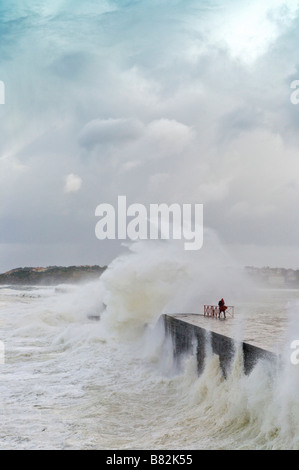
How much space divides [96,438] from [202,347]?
3728 mm

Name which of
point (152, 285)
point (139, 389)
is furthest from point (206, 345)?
point (152, 285)

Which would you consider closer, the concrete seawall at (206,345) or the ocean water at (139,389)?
the ocean water at (139,389)

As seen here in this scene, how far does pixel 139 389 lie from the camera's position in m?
10.3

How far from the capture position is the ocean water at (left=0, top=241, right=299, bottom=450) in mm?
6578

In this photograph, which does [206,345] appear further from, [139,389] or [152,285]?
[152,285]

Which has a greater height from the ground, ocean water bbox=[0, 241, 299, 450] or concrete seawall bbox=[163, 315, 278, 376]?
concrete seawall bbox=[163, 315, 278, 376]

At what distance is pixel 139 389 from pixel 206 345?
196 cm

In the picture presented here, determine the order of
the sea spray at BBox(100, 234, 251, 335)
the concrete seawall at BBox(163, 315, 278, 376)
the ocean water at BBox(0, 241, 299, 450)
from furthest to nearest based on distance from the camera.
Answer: the sea spray at BBox(100, 234, 251, 335) → the concrete seawall at BBox(163, 315, 278, 376) → the ocean water at BBox(0, 241, 299, 450)

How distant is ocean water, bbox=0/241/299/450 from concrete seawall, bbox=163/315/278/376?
224 mm

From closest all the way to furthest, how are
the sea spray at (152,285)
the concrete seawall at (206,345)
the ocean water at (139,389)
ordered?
1. the ocean water at (139,389)
2. the concrete seawall at (206,345)
3. the sea spray at (152,285)

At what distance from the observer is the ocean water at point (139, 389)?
658 centimetres

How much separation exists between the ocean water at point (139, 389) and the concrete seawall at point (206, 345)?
22 cm

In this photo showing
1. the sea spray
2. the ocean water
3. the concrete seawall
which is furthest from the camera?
the sea spray
